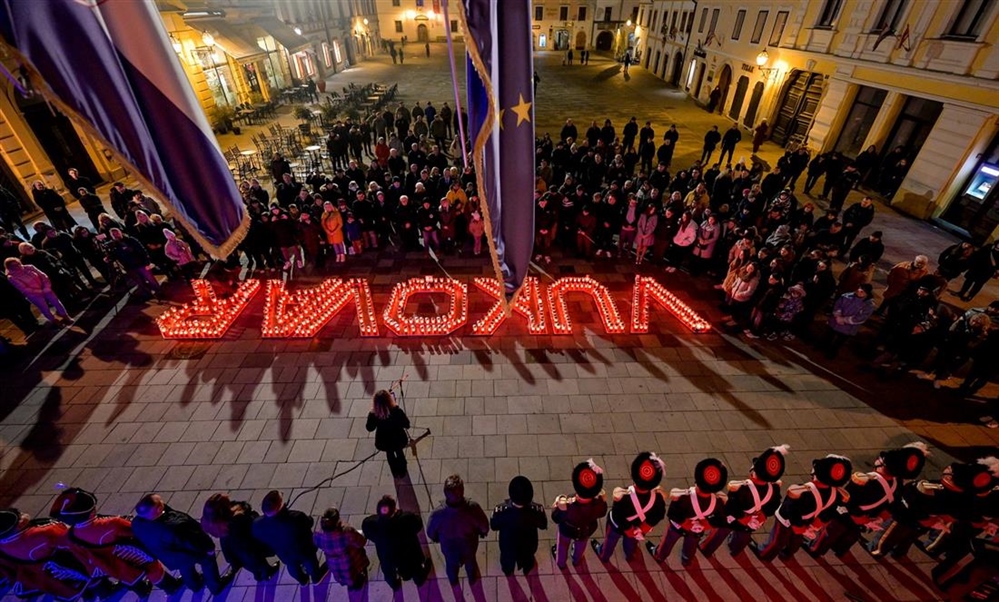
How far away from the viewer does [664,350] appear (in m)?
9.26

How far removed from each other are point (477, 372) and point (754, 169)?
35.3 ft

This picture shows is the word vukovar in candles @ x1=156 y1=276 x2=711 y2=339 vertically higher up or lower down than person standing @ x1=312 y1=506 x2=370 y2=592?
lower down

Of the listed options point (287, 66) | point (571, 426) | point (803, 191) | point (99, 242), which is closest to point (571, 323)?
point (571, 426)

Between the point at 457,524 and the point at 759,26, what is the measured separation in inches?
1175

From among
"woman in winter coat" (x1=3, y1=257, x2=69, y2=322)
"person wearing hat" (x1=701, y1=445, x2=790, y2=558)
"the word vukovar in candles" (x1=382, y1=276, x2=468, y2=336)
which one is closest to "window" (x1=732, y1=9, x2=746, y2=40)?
"the word vukovar in candles" (x1=382, y1=276, x2=468, y2=336)

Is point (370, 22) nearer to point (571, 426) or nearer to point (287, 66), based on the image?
point (287, 66)

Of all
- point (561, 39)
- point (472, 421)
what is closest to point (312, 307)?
point (472, 421)

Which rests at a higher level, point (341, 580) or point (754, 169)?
point (754, 169)

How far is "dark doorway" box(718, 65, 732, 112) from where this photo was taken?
2799 centimetres

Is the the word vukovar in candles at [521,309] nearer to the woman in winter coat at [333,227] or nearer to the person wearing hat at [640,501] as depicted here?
the woman in winter coat at [333,227]

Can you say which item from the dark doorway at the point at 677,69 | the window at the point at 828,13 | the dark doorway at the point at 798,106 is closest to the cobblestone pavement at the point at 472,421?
the dark doorway at the point at 798,106

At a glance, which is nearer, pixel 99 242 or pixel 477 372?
pixel 477 372

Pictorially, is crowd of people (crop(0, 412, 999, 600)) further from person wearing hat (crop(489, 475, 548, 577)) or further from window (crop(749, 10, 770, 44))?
window (crop(749, 10, 770, 44))

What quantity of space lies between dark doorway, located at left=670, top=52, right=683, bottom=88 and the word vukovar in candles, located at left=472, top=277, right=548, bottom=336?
1342 inches
